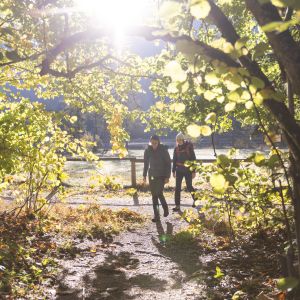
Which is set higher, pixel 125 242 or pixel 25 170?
pixel 25 170

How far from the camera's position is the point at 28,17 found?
6445 millimetres

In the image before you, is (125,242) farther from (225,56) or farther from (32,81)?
(225,56)

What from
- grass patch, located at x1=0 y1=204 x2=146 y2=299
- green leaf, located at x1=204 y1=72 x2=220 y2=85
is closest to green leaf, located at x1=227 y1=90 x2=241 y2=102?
green leaf, located at x1=204 y1=72 x2=220 y2=85

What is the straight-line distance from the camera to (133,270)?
518 cm

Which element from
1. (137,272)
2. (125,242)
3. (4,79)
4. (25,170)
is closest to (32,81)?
(4,79)

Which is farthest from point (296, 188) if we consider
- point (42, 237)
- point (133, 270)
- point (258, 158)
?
point (42, 237)

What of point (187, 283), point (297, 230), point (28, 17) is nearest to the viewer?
point (297, 230)

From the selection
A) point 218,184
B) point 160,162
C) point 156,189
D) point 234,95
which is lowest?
point 156,189

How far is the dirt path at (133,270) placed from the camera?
14.3ft

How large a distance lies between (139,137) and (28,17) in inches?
4964

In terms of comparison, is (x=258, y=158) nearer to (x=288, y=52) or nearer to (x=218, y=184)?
(x=218, y=184)

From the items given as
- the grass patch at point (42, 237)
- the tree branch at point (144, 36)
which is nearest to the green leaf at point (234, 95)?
the tree branch at point (144, 36)

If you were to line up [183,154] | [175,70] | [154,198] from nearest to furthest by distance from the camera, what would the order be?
[175,70] → [154,198] → [183,154]

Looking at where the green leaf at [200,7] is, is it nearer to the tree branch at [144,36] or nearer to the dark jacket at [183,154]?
the tree branch at [144,36]
